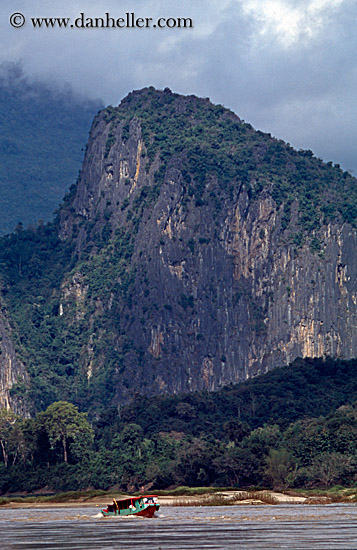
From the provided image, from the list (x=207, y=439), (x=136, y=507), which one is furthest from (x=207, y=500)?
(x=207, y=439)

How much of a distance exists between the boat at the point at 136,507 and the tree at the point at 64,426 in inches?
2572

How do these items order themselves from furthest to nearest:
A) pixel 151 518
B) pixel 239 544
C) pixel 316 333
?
pixel 316 333 → pixel 151 518 → pixel 239 544

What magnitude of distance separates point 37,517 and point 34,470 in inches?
2309

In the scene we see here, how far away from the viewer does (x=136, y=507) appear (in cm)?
7900

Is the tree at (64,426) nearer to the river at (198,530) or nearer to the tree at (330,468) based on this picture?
the tree at (330,468)

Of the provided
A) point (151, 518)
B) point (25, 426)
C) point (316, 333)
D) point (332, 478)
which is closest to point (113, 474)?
point (25, 426)

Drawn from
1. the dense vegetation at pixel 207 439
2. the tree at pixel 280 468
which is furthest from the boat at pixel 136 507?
the tree at pixel 280 468

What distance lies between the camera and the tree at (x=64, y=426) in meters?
146

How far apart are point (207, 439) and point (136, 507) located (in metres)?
65.6

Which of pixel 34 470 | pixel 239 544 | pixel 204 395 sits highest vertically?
pixel 204 395

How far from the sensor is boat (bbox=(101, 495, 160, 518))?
77438 mm

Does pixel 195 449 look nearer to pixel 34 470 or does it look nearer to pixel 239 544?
pixel 34 470

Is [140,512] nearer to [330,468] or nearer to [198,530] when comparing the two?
[198,530]

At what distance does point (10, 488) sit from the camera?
142m
